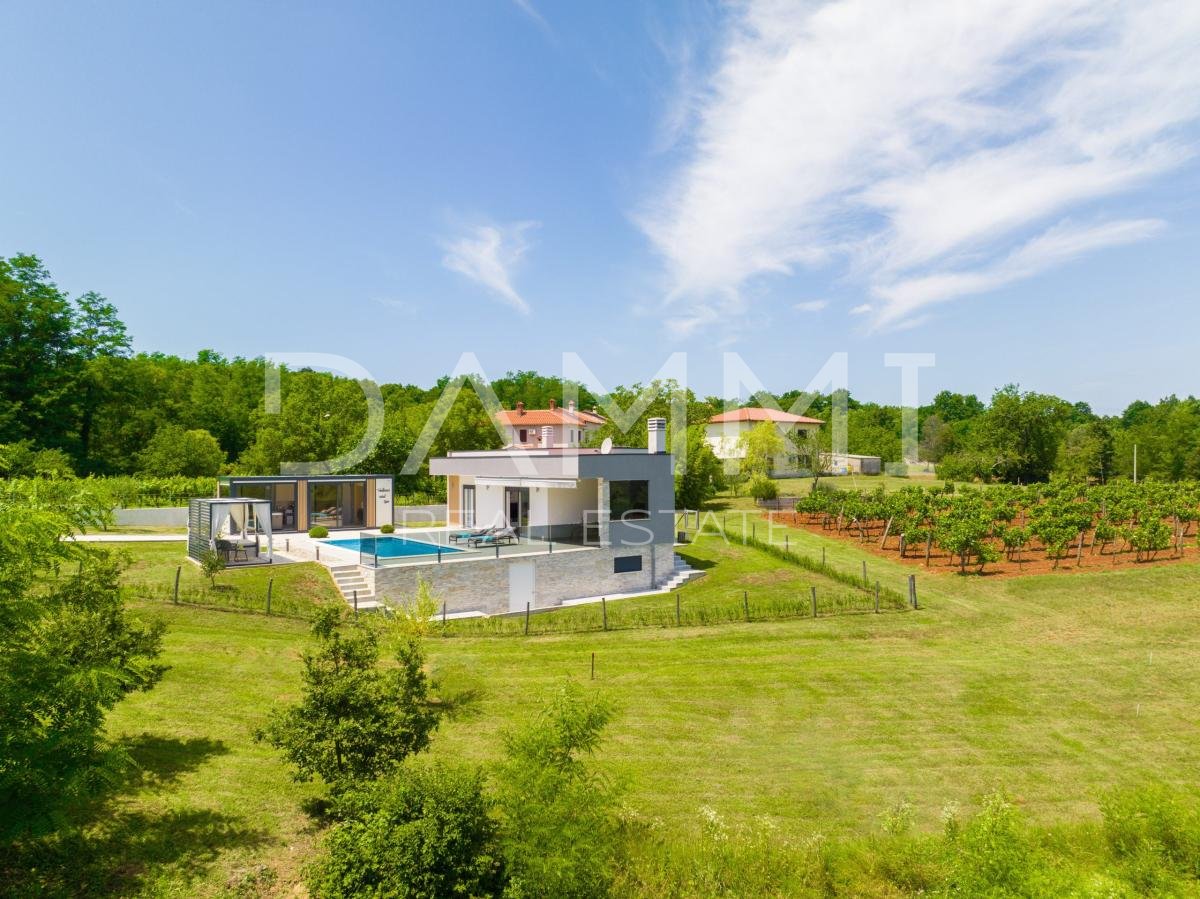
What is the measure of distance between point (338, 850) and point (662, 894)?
3.52m

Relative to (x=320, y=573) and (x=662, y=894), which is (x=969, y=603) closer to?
(x=662, y=894)

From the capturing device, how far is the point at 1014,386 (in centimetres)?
6306

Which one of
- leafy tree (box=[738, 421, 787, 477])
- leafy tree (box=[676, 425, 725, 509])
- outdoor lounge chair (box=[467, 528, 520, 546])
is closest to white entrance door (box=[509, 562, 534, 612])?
outdoor lounge chair (box=[467, 528, 520, 546])

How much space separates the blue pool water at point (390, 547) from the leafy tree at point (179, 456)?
21.1m

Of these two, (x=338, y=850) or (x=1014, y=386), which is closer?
(x=338, y=850)

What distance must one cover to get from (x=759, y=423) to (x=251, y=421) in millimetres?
Answer: 43986

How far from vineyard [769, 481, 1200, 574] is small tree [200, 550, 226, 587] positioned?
84.1 ft

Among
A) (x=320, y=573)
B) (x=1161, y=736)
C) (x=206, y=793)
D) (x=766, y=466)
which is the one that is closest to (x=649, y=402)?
(x=766, y=466)

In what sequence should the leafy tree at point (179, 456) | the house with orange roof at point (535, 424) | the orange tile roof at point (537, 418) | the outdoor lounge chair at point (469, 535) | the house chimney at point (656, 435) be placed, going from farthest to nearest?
the orange tile roof at point (537, 418) → the house with orange roof at point (535, 424) → the leafy tree at point (179, 456) → the house chimney at point (656, 435) → the outdoor lounge chair at point (469, 535)

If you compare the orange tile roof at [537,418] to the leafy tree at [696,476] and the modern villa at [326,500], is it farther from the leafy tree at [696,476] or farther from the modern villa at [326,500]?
the modern villa at [326,500]

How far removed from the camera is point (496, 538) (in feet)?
73.6

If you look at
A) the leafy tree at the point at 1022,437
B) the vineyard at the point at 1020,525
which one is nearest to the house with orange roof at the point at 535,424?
the vineyard at the point at 1020,525

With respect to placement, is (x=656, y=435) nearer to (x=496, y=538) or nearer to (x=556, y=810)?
(x=496, y=538)

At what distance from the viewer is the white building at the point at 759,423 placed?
5838 cm
